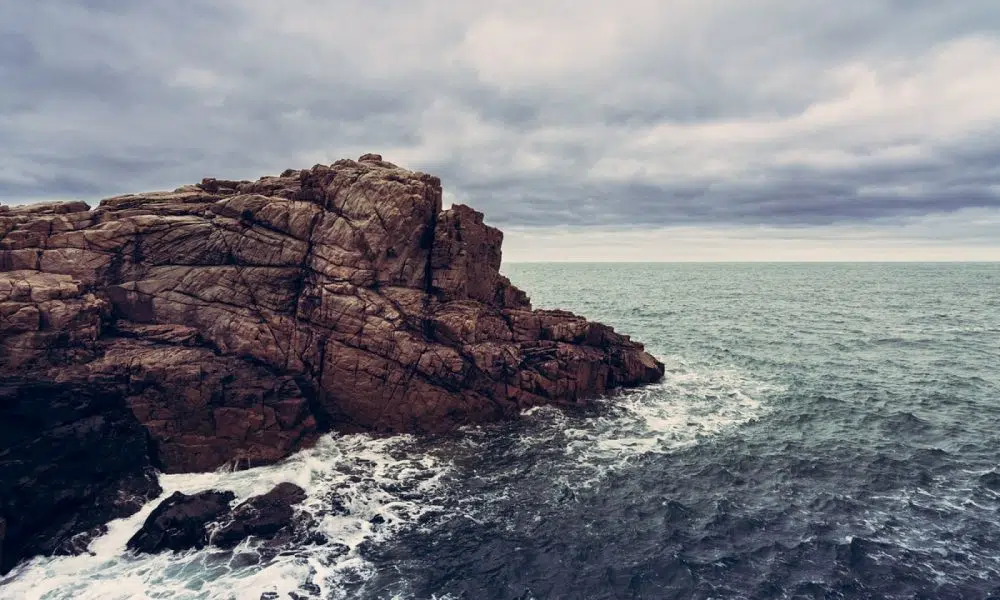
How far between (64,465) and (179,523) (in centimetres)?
884

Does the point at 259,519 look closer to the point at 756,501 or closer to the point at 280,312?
the point at 280,312

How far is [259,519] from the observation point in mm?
28312

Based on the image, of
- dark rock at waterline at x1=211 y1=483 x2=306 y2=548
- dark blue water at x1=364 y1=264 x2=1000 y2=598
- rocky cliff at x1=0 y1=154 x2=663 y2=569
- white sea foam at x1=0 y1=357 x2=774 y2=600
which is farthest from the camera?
rocky cliff at x1=0 y1=154 x2=663 y2=569

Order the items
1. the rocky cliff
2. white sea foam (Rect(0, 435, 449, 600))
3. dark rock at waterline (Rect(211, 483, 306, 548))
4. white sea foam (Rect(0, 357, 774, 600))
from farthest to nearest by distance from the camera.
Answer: the rocky cliff < dark rock at waterline (Rect(211, 483, 306, 548)) < white sea foam (Rect(0, 357, 774, 600)) < white sea foam (Rect(0, 435, 449, 600))

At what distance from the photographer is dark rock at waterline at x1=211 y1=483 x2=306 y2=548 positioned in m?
27.3

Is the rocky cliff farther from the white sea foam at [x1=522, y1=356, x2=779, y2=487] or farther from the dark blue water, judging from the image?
the dark blue water

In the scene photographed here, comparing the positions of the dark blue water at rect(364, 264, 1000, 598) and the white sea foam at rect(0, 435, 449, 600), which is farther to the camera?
the dark blue water at rect(364, 264, 1000, 598)

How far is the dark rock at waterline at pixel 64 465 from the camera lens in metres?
26.8

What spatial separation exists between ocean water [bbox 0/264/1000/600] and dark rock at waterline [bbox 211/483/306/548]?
1.06 metres

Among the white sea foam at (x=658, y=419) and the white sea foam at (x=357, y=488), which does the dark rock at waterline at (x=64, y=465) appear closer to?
the white sea foam at (x=357, y=488)

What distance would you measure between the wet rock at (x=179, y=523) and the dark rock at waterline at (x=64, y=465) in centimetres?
293

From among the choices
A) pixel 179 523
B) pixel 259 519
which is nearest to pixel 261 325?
pixel 179 523

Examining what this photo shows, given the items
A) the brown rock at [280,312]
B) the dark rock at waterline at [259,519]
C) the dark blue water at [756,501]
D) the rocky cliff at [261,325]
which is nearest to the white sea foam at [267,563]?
the dark rock at waterline at [259,519]

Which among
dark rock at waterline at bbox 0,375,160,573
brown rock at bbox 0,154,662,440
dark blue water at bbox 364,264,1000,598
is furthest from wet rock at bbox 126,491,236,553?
dark blue water at bbox 364,264,1000,598
